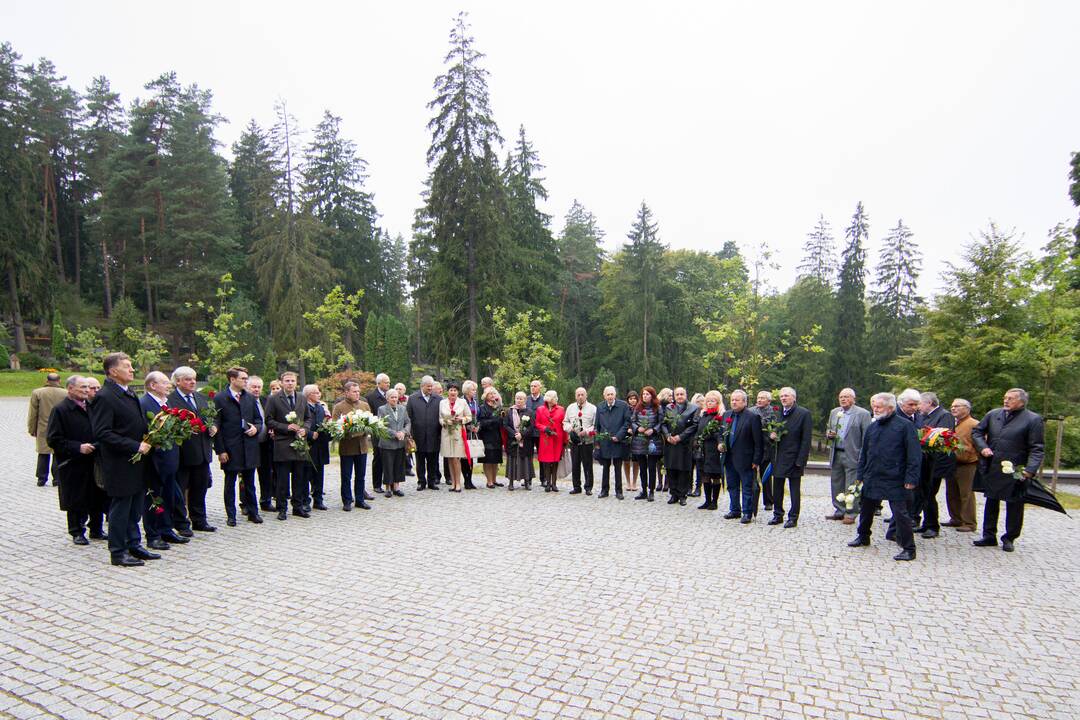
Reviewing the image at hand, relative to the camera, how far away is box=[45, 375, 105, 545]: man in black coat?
691cm

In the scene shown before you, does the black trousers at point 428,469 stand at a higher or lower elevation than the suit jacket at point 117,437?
lower

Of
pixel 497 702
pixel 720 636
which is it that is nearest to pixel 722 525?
pixel 720 636

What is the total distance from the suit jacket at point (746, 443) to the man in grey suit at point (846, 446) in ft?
4.54

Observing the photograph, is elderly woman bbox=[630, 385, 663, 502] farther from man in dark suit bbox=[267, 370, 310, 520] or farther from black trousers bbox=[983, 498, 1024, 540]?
man in dark suit bbox=[267, 370, 310, 520]

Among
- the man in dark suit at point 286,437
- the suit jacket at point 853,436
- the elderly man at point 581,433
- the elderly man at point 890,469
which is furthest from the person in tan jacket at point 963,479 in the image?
the man in dark suit at point 286,437

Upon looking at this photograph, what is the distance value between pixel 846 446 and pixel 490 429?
6.18 metres

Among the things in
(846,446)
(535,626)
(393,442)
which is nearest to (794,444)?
(846,446)

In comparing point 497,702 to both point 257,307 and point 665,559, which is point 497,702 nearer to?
point 665,559

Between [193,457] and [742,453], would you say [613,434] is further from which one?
[193,457]

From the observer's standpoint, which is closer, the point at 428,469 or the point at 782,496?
the point at 782,496

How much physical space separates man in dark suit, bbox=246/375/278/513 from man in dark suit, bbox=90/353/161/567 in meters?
2.06

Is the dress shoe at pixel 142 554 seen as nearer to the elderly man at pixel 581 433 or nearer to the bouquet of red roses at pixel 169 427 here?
the bouquet of red roses at pixel 169 427

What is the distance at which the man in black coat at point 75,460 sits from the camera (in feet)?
22.7

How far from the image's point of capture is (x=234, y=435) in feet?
27.3
